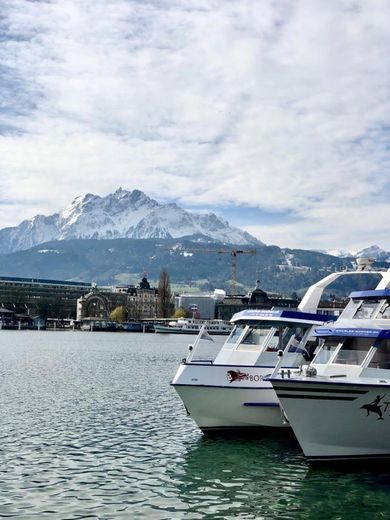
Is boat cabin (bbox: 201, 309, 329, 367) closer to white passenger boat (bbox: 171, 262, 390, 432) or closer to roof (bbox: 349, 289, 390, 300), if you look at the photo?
white passenger boat (bbox: 171, 262, 390, 432)

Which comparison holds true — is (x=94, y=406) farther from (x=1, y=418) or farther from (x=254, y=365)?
(x=254, y=365)

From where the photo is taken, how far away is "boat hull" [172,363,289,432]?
30125mm

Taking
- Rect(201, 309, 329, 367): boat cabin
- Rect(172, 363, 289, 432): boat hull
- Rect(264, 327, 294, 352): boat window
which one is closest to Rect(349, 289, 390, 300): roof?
Rect(201, 309, 329, 367): boat cabin

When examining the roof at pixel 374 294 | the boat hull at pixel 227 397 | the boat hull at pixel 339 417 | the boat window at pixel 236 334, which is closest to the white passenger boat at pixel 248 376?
the boat hull at pixel 227 397

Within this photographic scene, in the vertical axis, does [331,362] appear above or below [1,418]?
above

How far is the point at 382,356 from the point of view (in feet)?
82.1

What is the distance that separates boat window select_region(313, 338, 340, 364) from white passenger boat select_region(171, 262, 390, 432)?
2.59m

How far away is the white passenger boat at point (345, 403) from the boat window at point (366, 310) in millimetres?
2425

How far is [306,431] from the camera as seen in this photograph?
78.9 feet

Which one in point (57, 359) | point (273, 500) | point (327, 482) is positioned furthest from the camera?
point (57, 359)

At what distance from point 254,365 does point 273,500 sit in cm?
1034

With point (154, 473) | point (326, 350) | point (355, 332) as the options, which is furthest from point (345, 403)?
point (154, 473)

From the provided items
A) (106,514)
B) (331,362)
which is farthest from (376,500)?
(106,514)

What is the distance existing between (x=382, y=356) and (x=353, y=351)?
110cm
